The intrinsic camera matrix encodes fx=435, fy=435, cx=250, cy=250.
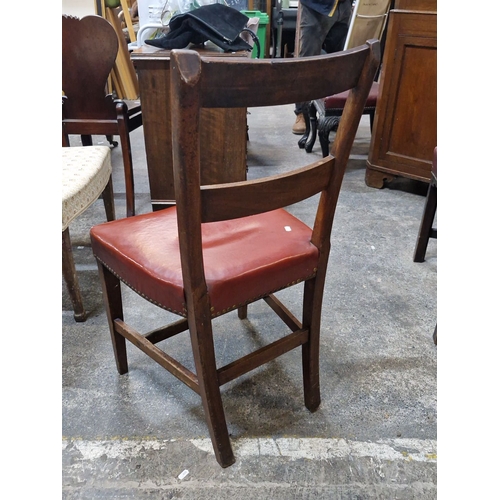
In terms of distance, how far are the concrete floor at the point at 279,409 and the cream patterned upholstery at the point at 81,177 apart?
1.41 feet

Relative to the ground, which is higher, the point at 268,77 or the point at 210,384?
the point at 268,77

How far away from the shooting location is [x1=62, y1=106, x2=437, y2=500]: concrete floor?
112 centimetres

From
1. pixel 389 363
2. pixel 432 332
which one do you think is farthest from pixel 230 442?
pixel 432 332

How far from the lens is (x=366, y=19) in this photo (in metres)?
2.80

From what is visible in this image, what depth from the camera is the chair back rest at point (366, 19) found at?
9.00ft

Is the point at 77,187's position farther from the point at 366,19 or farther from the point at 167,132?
the point at 366,19

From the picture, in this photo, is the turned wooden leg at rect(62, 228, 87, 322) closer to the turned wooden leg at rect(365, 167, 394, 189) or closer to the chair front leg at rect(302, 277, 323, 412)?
the chair front leg at rect(302, 277, 323, 412)

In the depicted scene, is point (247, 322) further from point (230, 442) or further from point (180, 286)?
point (180, 286)

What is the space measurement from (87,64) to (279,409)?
179cm

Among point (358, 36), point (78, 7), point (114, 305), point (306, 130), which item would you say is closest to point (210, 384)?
point (114, 305)

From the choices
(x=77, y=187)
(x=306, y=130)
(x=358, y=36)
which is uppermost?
(x=358, y=36)

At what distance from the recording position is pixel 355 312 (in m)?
1.72

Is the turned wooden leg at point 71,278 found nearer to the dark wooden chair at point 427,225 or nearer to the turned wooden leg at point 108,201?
the turned wooden leg at point 108,201

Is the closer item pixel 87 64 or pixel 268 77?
pixel 268 77
